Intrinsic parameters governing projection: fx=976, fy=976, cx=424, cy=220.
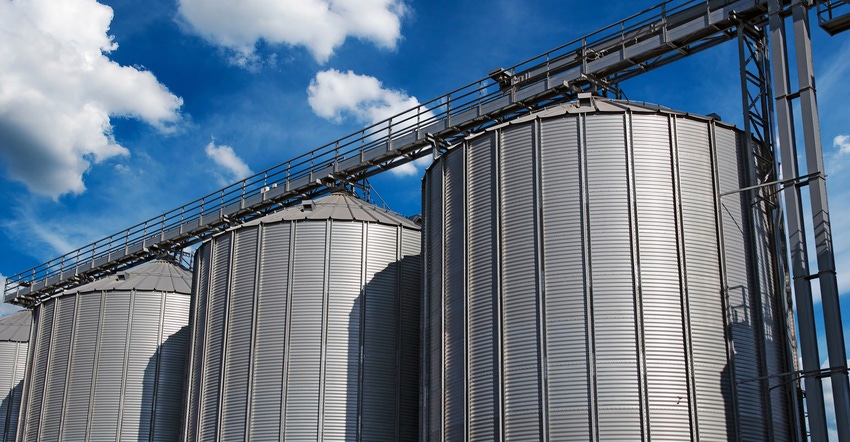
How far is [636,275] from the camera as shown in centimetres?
3253

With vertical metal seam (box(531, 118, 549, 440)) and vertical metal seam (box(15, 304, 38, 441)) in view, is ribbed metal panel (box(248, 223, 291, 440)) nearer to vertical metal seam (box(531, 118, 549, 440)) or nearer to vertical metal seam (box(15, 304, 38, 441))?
vertical metal seam (box(531, 118, 549, 440))

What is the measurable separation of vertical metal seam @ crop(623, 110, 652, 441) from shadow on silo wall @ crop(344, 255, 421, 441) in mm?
14145

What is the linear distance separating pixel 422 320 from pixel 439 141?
35.8 ft

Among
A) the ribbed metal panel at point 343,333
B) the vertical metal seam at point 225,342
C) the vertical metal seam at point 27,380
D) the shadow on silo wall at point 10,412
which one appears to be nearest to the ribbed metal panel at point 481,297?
the ribbed metal panel at point 343,333

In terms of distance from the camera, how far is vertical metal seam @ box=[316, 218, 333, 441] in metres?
40.9

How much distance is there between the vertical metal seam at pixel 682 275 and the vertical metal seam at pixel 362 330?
1549cm

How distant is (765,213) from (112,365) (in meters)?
35.8


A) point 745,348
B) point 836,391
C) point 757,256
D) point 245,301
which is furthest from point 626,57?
point 245,301

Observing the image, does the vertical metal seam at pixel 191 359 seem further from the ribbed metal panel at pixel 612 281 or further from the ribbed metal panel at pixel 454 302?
the ribbed metal panel at pixel 612 281

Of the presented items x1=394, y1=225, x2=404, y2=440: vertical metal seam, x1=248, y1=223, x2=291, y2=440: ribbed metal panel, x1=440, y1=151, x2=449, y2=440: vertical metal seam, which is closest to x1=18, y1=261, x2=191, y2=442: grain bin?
x1=248, y1=223, x2=291, y2=440: ribbed metal panel

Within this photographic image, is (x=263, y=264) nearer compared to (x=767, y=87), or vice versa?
(x=767, y=87)

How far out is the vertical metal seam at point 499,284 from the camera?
3297cm

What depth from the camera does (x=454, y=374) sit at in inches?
1391

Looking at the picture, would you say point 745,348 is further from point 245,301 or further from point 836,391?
point 245,301
